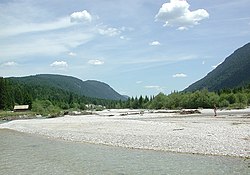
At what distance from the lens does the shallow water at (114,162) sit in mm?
20188

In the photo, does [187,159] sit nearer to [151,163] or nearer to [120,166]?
[151,163]

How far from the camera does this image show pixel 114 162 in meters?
23.5

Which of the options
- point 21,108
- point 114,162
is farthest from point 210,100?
point 114,162

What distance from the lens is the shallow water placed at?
66.2 feet

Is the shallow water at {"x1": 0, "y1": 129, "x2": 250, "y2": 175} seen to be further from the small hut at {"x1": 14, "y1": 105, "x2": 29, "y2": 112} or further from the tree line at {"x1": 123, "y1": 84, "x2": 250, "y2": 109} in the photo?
the small hut at {"x1": 14, "y1": 105, "x2": 29, "y2": 112}

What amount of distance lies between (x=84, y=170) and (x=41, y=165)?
374cm

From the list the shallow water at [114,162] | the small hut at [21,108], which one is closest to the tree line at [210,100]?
the small hut at [21,108]

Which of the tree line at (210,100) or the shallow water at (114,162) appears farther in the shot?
the tree line at (210,100)

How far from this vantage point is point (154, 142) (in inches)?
1235

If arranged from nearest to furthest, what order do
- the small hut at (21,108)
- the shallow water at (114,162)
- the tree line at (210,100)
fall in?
the shallow water at (114,162), the tree line at (210,100), the small hut at (21,108)

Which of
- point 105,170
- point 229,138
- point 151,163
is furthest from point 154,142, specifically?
point 105,170

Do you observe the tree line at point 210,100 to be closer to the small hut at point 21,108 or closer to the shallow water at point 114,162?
the small hut at point 21,108

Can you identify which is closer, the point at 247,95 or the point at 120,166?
the point at 120,166

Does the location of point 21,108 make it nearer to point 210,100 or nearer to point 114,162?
point 210,100
